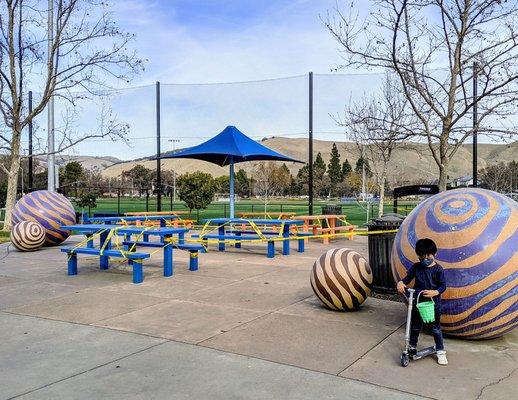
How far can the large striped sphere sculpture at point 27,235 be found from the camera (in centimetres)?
1214

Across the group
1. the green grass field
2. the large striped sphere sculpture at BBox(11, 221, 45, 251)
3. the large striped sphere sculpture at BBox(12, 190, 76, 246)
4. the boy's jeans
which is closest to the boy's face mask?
the boy's jeans

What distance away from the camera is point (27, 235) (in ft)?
39.9

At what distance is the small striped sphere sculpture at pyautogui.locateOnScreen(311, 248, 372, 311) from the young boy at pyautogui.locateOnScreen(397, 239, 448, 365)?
61.3 inches

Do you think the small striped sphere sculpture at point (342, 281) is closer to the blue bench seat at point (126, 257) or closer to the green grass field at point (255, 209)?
the blue bench seat at point (126, 257)

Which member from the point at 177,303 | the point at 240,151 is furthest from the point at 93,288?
the point at 240,151

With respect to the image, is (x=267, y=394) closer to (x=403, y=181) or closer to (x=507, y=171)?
(x=403, y=181)

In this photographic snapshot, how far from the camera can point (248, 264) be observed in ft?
33.9

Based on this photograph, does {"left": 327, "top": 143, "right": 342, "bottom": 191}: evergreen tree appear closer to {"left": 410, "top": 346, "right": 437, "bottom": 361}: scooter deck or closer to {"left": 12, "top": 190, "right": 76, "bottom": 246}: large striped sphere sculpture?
{"left": 12, "top": 190, "right": 76, "bottom": 246}: large striped sphere sculpture

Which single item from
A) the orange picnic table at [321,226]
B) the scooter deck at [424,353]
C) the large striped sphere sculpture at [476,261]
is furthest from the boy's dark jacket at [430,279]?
the orange picnic table at [321,226]

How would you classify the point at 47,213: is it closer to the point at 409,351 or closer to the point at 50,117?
the point at 50,117

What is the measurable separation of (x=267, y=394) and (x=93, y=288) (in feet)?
15.7

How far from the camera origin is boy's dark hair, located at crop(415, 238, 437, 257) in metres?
4.56

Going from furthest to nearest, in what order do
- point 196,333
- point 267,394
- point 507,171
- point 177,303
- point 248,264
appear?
point 507,171
point 248,264
point 177,303
point 196,333
point 267,394

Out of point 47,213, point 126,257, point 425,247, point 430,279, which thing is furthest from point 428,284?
point 47,213
